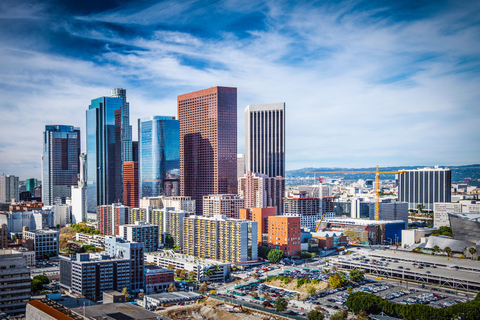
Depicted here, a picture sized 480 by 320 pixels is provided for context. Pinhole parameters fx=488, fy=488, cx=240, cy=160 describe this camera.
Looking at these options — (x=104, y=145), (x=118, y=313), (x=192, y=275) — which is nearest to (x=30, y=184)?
(x=104, y=145)

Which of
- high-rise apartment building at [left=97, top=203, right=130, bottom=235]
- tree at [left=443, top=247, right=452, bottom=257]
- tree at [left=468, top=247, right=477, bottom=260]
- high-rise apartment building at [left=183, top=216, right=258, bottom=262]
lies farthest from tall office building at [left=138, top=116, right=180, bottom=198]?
tree at [left=468, top=247, right=477, bottom=260]

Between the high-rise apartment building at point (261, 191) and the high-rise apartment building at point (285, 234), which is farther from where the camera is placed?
the high-rise apartment building at point (261, 191)

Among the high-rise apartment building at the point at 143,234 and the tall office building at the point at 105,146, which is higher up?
the tall office building at the point at 105,146

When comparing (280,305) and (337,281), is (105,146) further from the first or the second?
(280,305)

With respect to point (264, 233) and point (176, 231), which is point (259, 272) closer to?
point (264, 233)

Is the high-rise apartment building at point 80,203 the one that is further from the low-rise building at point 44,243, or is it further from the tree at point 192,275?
the tree at point 192,275

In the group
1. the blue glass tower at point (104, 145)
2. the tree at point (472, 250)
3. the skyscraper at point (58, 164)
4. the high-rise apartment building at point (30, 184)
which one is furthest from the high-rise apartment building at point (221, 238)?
the high-rise apartment building at point (30, 184)
